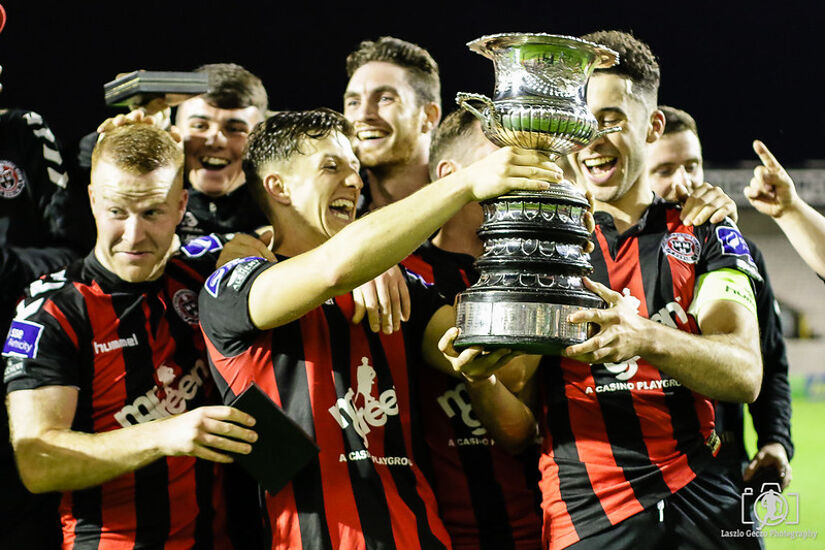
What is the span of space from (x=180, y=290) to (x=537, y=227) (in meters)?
1.18

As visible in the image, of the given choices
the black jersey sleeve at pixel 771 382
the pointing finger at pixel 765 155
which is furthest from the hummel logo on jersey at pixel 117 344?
the black jersey sleeve at pixel 771 382

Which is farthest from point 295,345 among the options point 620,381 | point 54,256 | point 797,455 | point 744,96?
point 744,96

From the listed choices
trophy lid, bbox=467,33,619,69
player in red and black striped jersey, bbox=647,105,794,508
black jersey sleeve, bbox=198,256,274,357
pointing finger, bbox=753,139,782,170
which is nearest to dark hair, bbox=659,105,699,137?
player in red and black striped jersey, bbox=647,105,794,508

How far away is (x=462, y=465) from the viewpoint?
2.48 m

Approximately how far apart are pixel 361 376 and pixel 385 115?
1.74 metres

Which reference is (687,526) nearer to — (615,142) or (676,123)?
(615,142)

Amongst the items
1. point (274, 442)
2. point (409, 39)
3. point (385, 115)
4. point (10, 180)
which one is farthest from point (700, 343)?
point (409, 39)

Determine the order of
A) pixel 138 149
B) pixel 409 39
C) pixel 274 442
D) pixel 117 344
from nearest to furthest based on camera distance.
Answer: pixel 274 442
pixel 117 344
pixel 138 149
pixel 409 39

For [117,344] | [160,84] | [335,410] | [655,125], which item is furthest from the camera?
[160,84]

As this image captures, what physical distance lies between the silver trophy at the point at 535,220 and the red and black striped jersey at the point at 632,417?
0.50 metres

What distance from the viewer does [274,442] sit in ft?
6.49

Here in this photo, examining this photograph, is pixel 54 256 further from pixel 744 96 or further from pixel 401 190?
pixel 744 96

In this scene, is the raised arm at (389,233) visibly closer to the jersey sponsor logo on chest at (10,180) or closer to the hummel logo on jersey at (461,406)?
the hummel logo on jersey at (461,406)

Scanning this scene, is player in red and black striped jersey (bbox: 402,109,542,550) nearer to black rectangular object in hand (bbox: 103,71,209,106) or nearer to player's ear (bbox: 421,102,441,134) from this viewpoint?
black rectangular object in hand (bbox: 103,71,209,106)
